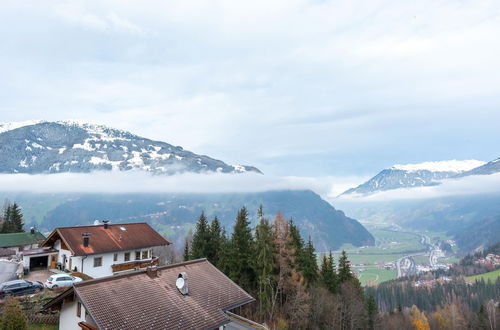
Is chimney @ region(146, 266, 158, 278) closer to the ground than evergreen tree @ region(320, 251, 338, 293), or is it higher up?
higher up

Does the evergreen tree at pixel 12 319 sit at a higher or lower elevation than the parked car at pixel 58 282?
higher

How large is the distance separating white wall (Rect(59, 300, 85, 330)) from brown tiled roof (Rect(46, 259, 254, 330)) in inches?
40.2

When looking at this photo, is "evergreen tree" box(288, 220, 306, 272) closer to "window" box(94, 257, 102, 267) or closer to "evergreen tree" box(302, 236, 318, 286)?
"evergreen tree" box(302, 236, 318, 286)

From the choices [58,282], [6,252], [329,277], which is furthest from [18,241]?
[329,277]

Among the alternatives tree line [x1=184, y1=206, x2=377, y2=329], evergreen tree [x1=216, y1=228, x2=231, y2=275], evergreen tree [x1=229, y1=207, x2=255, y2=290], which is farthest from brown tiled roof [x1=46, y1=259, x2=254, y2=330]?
evergreen tree [x1=216, y1=228, x2=231, y2=275]

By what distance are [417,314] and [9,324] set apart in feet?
462

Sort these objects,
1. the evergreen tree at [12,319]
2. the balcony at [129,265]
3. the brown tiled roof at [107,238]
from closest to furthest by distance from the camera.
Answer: the evergreen tree at [12,319] → the brown tiled roof at [107,238] → the balcony at [129,265]

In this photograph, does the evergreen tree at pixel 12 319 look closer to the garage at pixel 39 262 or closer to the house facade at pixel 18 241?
the garage at pixel 39 262

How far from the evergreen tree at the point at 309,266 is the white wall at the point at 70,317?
34077 mm

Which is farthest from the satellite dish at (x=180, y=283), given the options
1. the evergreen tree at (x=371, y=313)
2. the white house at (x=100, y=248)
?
the evergreen tree at (x=371, y=313)

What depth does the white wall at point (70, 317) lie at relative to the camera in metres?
24.9

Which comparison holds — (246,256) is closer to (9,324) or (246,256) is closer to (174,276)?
(174,276)

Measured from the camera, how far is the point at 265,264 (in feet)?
148

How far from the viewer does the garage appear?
50.8 metres
